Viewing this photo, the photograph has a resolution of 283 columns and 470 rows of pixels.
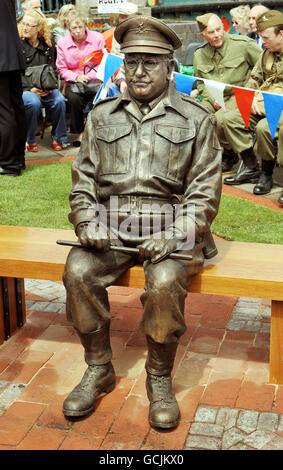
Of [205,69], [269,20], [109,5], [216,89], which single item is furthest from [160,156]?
[109,5]

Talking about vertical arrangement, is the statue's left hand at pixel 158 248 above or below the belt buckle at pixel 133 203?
below

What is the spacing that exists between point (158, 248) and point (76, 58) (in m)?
7.20

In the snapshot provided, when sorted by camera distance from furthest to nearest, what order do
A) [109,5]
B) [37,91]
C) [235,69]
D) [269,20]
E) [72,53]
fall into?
[109,5] → [72,53] → [37,91] → [235,69] → [269,20]

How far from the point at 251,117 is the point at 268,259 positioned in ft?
14.4

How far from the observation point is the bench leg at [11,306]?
474 centimetres

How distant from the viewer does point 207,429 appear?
145 inches

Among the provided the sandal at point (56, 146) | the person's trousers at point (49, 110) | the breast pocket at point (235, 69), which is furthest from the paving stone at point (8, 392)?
the sandal at point (56, 146)

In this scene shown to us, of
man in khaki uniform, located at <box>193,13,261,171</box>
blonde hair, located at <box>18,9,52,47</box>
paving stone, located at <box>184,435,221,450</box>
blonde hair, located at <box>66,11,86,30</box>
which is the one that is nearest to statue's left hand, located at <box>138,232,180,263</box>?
paving stone, located at <box>184,435,221,450</box>

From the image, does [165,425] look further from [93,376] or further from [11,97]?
[11,97]

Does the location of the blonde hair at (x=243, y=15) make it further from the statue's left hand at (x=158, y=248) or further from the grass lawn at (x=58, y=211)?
the statue's left hand at (x=158, y=248)

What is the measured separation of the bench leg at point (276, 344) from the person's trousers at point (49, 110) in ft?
21.6
